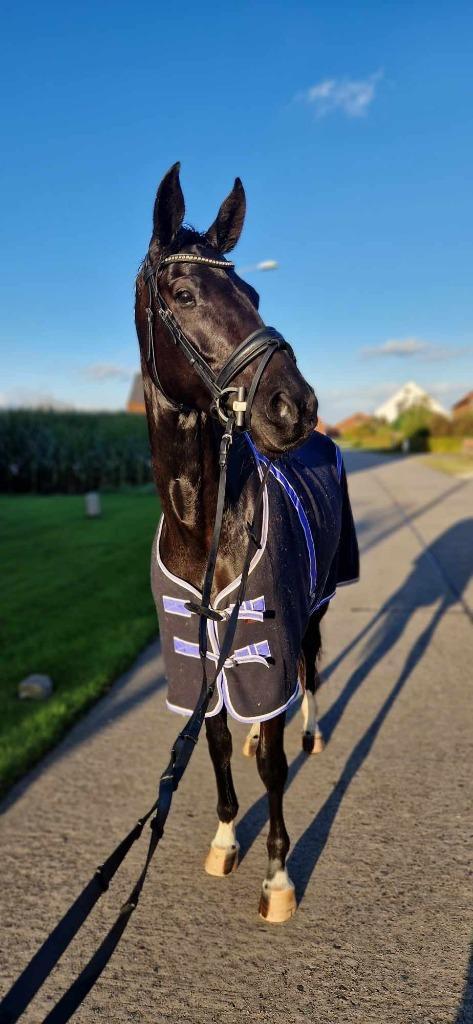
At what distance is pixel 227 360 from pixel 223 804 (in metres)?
2.05

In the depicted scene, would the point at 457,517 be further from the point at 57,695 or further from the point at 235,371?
the point at 235,371

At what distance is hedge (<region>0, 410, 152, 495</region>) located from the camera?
2294 centimetres

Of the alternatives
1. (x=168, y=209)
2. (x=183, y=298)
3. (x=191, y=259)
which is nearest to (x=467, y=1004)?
(x=183, y=298)

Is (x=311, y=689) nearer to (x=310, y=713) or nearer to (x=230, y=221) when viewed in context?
(x=310, y=713)

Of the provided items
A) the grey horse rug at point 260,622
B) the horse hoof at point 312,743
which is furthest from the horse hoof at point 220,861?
the horse hoof at point 312,743

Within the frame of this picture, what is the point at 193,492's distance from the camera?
241cm

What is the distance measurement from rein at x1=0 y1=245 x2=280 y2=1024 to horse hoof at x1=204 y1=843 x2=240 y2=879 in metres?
0.86

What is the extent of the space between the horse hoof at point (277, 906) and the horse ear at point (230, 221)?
257cm

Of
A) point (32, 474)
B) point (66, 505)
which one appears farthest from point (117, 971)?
point (32, 474)

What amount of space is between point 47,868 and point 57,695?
6.51 feet

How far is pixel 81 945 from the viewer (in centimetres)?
257

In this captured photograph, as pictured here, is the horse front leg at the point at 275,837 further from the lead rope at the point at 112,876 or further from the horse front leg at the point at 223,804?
the lead rope at the point at 112,876

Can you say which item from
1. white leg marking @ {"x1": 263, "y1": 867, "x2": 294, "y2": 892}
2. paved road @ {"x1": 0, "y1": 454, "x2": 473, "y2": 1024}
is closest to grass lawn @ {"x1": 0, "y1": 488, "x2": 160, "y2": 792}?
paved road @ {"x1": 0, "y1": 454, "x2": 473, "y2": 1024}

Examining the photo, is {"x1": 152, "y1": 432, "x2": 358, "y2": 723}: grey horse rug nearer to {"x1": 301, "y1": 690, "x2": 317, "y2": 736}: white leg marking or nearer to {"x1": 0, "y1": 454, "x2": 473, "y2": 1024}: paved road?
{"x1": 0, "y1": 454, "x2": 473, "y2": 1024}: paved road
